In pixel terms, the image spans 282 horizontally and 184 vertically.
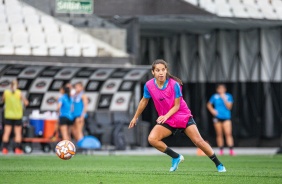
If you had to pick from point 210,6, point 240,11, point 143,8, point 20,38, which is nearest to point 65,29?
point 20,38

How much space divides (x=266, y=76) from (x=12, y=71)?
434 inches

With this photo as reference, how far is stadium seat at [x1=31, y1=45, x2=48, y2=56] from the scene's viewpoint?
102 feet

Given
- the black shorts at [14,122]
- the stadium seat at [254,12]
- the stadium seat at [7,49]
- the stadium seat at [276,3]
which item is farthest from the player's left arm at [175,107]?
the stadium seat at [276,3]

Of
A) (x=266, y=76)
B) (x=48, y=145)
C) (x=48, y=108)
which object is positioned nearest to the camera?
(x=48, y=145)

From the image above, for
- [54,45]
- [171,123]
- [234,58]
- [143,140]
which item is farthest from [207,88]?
[171,123]

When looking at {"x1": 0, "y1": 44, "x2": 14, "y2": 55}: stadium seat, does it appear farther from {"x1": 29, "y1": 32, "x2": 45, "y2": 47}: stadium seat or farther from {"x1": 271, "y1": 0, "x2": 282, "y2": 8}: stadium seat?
{"x1": 271, "y1": 0, "x2": 282, "y2": 8}: stadium seat

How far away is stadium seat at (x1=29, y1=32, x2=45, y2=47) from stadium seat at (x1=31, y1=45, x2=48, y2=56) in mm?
167

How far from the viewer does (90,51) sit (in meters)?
32.2

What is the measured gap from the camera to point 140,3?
33.2m

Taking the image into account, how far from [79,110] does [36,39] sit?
3.43 m

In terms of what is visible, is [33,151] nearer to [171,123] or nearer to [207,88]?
[207,88]

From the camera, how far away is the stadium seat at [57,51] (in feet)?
103

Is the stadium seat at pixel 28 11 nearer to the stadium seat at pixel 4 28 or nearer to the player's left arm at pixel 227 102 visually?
the stadium seat at pixel 4 28

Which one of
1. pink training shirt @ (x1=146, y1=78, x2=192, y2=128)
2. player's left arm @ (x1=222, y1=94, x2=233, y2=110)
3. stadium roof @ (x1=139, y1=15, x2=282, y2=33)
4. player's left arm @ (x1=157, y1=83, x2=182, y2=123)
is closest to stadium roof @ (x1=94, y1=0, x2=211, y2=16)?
stadium roof @ (x1=139, y1=15, x2=282, y2=33)
